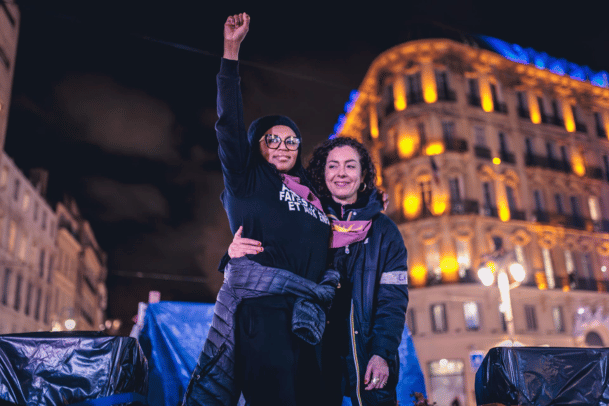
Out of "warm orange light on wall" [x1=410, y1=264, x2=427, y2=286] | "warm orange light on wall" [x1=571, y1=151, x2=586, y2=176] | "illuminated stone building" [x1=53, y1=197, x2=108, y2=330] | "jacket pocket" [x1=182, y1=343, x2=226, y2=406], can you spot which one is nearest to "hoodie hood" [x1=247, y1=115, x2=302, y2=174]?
"jacket pocket" [x1=182, y1=343, x2=226, y2=406]

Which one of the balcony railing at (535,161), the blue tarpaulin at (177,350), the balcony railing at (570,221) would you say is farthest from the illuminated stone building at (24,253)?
the balcony railing at (570,221)

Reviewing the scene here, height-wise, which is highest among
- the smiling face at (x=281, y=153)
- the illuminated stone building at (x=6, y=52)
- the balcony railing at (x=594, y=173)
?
the illuminated stone building at (x=6, y=52)

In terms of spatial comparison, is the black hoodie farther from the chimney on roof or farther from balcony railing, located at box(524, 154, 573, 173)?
the chimney on roof

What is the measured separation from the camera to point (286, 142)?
3.07m

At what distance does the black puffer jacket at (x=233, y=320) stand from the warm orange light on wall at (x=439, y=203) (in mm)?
27402

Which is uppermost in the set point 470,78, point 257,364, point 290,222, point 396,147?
point 470,78

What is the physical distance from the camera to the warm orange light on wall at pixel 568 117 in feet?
116

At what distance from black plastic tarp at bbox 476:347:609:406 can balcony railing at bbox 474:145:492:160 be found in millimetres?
28768

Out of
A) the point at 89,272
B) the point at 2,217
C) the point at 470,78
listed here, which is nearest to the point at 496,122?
the point at 470,78

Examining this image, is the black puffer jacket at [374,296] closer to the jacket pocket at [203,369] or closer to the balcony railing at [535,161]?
the jacket pocket at [203,369]

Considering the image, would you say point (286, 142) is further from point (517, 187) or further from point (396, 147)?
point (517, 187)

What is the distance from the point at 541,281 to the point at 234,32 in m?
30.5

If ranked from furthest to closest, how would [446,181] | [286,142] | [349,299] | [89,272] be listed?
[89,272] → [446,181] → [349,299] → [286,142]

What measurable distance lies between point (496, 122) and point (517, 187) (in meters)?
4.20
